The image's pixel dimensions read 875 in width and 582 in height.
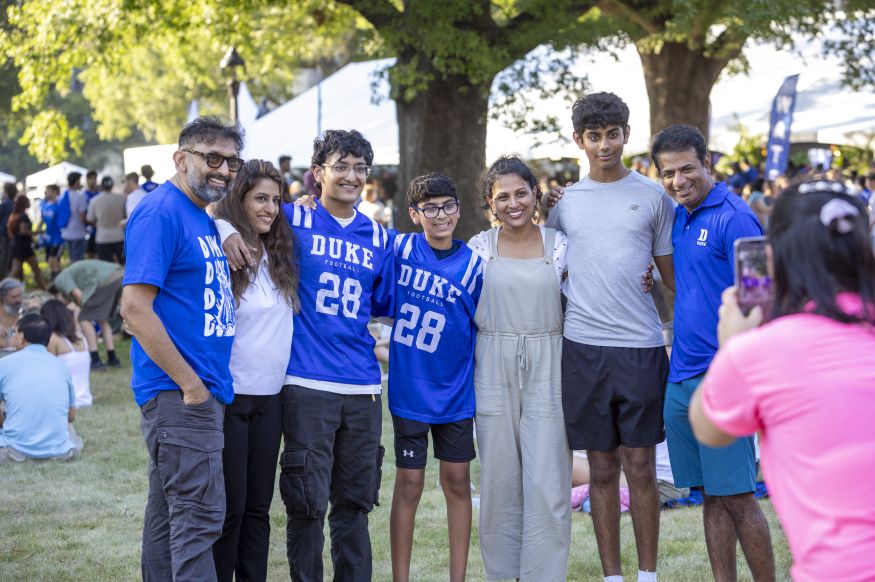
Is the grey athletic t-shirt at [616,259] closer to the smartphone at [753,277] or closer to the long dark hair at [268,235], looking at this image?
the long dark hair at [268,235]

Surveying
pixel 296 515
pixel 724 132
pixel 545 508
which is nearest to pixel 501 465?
pixel 545 508

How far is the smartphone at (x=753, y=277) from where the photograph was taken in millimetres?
2449

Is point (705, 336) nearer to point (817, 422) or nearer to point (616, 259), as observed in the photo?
point (616, 259)

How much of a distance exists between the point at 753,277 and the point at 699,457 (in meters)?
2.21

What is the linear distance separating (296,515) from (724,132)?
57.1ft

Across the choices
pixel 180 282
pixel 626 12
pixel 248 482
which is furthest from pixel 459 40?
pixel 180 282

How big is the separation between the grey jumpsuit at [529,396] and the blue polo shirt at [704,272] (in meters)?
0.58

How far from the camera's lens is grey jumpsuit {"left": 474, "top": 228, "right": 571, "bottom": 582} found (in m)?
4.76

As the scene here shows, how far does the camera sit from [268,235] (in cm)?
450

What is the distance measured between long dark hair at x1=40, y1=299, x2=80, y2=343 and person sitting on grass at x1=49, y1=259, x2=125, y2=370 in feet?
8.11

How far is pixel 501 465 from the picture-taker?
4.83 m

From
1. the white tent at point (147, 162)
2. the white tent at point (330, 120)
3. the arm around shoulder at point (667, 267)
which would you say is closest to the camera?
the arm around shoulder at point (667, 267)

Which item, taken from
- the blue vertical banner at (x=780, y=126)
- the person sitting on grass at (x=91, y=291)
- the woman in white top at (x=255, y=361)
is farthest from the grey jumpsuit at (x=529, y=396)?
the blue vertical banner at (x=780, y=126)

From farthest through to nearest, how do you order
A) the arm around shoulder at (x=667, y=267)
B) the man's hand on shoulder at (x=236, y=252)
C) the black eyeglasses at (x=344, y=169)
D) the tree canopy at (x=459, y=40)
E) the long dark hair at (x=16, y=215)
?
1. the long dark hair at (x=16, y=215)
2. the tree canopy at (x=459, y=40)
3. the arm around shoulder at (x=667, y=267)
4. the black eyeglasses at (x=344, y=169)
5. the man's hand on shoulder at (x=236, y=252)
